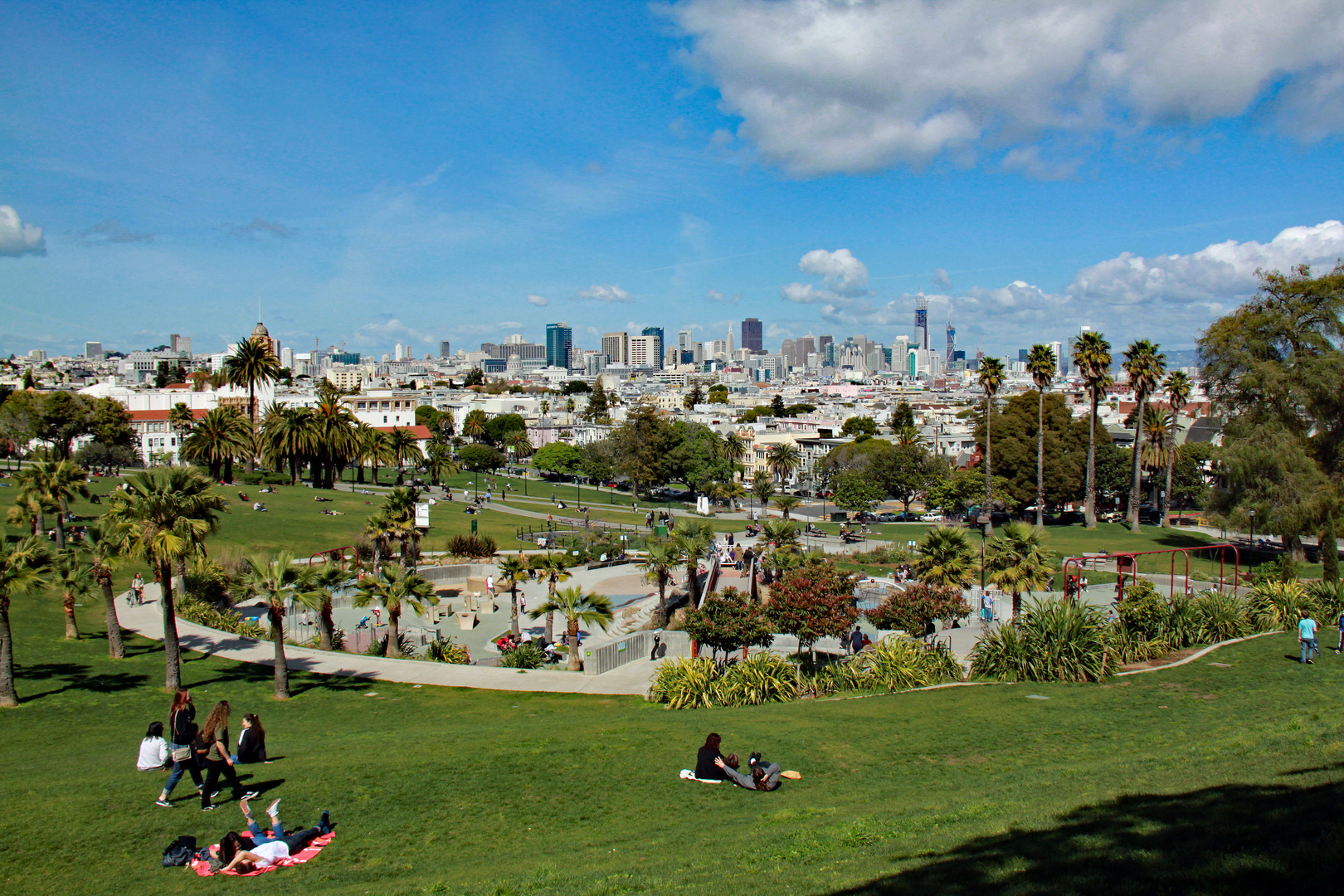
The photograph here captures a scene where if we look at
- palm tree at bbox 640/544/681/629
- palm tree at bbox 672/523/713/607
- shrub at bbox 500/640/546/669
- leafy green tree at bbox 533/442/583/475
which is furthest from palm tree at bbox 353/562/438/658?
leafy green tree at bbox 533/442/583/475

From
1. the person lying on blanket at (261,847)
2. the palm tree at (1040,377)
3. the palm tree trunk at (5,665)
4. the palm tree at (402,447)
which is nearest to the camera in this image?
the person lying on blanket at (261,847)

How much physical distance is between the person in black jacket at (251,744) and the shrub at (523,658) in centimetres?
1202

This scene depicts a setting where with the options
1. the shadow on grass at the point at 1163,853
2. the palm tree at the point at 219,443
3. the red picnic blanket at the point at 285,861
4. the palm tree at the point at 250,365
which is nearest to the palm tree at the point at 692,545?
the red picnic blanket at the point at 285,861

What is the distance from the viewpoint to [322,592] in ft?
76.8

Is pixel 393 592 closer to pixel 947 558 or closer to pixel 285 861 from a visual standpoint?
pixel 285 861

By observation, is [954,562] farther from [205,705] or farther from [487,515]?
[487,515]

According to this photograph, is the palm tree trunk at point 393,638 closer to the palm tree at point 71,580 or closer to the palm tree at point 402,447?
the palm tree at point 71,580

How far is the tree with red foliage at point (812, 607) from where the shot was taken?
75.7 ft

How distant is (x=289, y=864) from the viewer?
9953 mm

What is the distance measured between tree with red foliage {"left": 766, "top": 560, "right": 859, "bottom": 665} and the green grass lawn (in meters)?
4.42

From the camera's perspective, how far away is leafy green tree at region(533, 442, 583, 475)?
111213 mm

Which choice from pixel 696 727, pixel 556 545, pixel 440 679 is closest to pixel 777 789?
pixel 696 727

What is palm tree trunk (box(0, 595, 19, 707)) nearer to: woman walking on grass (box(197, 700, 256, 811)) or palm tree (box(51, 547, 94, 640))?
palm tree (box(51, 547, 94, 640))

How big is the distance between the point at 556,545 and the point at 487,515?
13.9m
